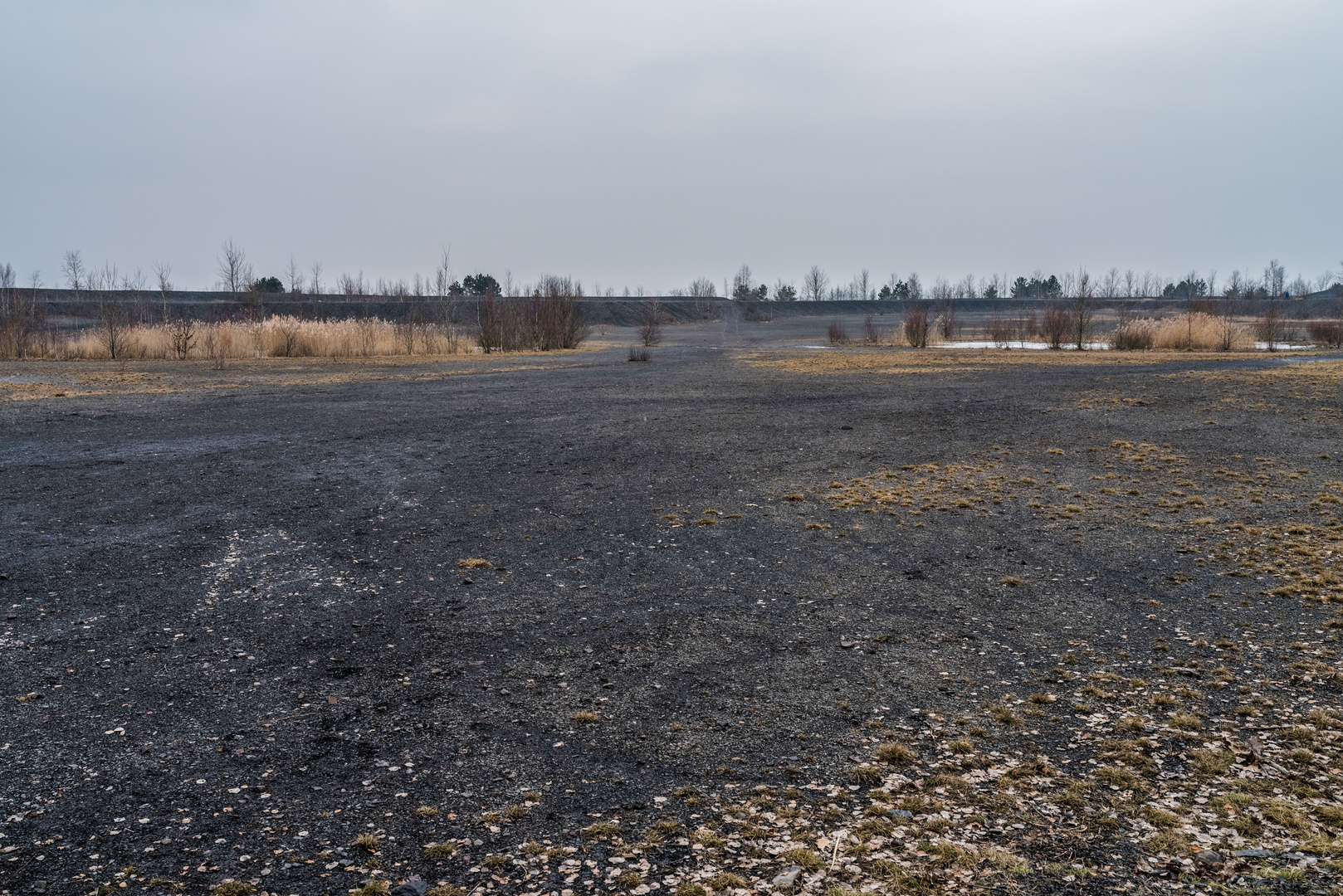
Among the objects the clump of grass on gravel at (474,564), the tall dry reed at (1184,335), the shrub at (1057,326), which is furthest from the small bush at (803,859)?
the shrub at (1057,326)

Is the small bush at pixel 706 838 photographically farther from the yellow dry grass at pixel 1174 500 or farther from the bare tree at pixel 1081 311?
the bare tree at pixel 1081 311

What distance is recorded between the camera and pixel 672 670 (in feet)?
13.4

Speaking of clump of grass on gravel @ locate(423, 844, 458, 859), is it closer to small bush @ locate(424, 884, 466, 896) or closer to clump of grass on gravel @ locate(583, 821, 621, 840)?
small bush @ locate(424, 884, 466, 896)

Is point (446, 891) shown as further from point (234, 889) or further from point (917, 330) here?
point (917, 330)

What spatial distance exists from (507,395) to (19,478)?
28.3 feet

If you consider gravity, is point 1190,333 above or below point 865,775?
above

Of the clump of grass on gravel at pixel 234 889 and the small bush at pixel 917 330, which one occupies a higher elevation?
Answer: the small bush at pixel 917 330

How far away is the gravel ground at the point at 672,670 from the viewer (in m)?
2.71

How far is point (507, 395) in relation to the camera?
53.8 ft

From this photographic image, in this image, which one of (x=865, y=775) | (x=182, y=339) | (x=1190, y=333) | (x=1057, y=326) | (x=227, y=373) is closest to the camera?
(x=865, y=775)

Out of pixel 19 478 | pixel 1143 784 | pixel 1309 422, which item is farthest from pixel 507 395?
pixel 1143 784

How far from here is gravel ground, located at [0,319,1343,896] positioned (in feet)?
8.87

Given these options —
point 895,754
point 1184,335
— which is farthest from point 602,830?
point 1184,335

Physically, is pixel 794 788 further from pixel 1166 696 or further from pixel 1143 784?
pixel 1166 696
